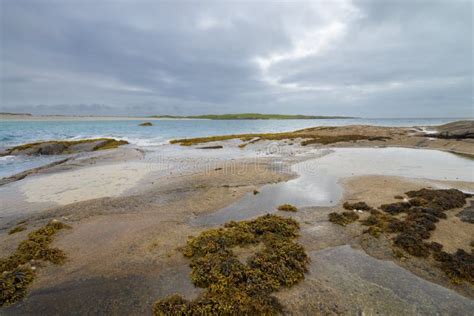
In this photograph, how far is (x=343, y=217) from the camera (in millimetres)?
8344

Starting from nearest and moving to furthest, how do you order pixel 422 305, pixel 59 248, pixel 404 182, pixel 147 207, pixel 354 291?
pixel 422 305
pixel 354 291
pixel 59 248
pixel 147 207
pixel 404 182

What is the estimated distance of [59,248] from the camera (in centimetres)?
672

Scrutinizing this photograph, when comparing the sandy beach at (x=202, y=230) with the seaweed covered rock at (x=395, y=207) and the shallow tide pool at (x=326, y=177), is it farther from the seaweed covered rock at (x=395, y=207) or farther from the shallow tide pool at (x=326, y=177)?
the seaweed covered rock at (x=395, y=207)

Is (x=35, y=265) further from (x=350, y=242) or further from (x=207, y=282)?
(x=350, y=242)

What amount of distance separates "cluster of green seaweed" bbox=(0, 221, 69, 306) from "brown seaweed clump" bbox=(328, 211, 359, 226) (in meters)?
8.82

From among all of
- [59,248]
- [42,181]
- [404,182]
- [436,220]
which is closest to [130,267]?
[59,248]

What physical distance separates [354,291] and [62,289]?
6.72 metres

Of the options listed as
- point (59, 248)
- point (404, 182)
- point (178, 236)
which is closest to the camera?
point (59, 248)

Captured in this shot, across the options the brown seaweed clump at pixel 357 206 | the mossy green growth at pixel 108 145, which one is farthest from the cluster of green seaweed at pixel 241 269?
the mossy green growth at pixel 108 145

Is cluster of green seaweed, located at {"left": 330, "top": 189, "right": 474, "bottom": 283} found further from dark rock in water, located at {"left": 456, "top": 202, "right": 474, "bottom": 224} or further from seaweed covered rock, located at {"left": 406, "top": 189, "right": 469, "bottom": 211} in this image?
dark rock in water, located at {"left": 456, "top": 202, "right": 474, "bottom": 224}

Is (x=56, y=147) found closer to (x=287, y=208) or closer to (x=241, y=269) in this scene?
(x=287, y=208)

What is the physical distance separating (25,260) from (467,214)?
1460 centimetres

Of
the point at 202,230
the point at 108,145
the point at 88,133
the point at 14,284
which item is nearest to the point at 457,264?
the point at 202,230

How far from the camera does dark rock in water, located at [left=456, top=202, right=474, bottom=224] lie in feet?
25.5
